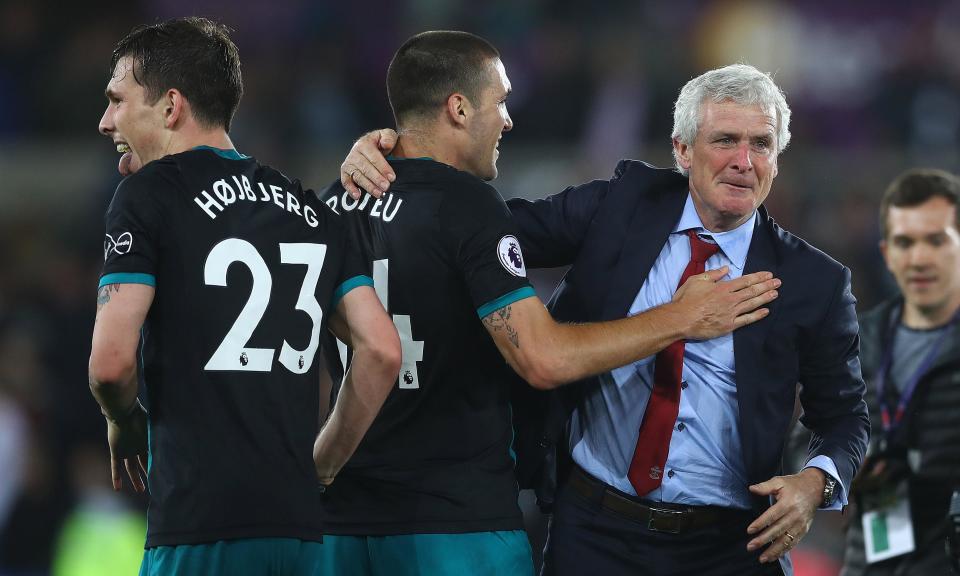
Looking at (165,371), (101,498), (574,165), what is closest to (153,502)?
(165,371)

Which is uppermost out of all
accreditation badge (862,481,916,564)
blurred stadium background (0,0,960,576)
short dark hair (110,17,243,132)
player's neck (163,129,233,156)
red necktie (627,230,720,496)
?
blurred stadium background (0,0,960,576)

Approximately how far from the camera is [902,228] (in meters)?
5.18

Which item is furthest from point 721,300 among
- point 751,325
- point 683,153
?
point 683,153

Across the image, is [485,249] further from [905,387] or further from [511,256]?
[905,387]

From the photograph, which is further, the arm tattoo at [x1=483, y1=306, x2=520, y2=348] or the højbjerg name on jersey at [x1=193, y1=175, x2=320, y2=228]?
the arm tattoo at [x1=483, y1=306, x2=520, y2=348]

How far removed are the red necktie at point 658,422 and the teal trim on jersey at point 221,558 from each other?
48.2 inches

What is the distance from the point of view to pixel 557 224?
4.07m

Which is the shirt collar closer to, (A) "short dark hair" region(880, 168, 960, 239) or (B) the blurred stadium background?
(A) "short dark hair" region(880, 168, 960, 239)

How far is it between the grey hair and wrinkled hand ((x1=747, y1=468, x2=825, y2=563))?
1078 millimetres

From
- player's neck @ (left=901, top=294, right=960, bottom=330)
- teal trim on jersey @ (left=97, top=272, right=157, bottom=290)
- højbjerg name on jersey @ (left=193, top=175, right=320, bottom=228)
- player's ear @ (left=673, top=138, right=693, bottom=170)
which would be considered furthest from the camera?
player's neck @ (left=901, top=294, right=960, bottom=330)

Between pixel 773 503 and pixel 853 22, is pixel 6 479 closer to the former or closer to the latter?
pixel 773 503

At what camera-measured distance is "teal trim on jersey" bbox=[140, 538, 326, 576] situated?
304 centimetres

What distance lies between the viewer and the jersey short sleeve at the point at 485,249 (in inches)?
139

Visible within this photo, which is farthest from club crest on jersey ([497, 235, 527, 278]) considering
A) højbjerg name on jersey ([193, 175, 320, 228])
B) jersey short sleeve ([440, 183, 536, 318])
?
højbjerg name on jersey ([193, 175, 320, 228])
